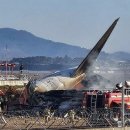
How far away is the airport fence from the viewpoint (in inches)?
1526

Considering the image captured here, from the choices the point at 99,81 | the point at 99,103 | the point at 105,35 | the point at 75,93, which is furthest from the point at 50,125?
the point at 105,35

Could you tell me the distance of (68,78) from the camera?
6394 cm

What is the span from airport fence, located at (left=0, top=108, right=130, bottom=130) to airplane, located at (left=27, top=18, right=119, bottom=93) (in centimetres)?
1291

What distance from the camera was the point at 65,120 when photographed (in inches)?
1609

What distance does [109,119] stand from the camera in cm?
3953

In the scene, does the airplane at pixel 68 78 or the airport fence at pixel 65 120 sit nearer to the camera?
the airport fence at pixel 65 120

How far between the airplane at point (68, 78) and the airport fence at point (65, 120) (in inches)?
508

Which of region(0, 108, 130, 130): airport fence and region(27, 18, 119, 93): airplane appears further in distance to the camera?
region(27, 18, 119, 93): airplane

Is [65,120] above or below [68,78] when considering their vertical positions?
below

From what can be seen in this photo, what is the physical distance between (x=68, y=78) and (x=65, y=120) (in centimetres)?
2318

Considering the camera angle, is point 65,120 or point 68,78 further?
point 68,78

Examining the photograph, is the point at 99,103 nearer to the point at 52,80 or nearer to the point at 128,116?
the point at 128,116

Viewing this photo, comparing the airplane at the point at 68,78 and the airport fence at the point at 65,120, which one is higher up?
the airplane at the point at 68,78

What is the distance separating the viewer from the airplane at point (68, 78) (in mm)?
57522
